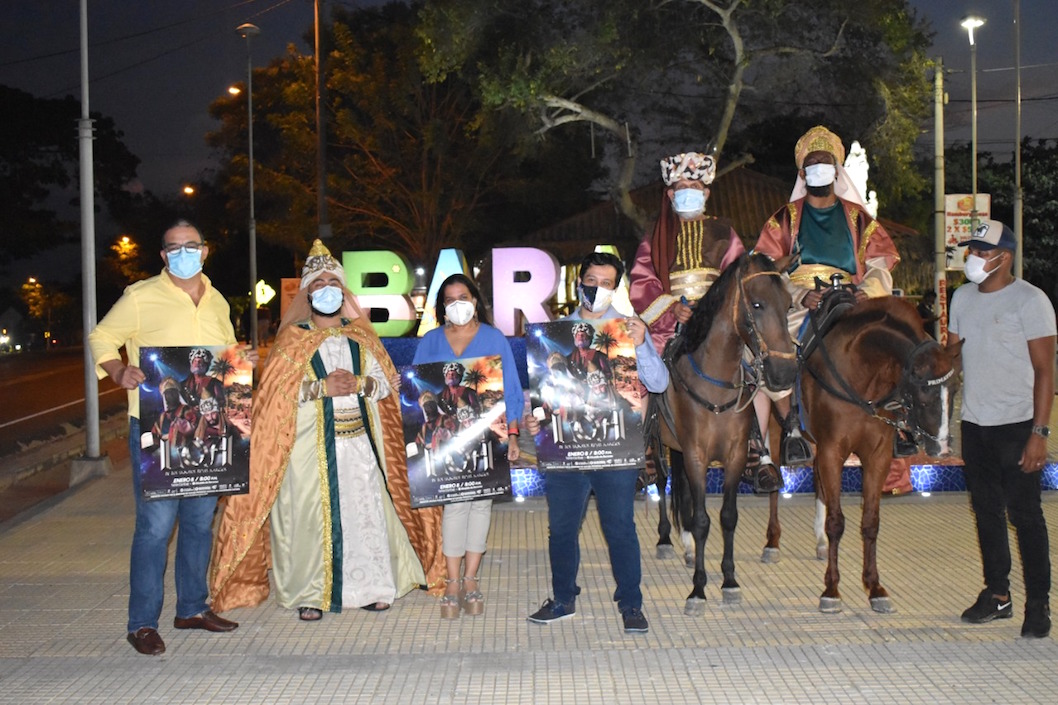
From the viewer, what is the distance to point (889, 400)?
6797mm

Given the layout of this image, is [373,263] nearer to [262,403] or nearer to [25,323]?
[262,403]

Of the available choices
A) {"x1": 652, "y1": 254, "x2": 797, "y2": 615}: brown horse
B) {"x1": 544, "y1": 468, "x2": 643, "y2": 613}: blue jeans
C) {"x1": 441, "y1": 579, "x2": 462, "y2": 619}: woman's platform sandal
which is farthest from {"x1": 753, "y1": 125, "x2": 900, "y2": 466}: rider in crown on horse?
{"x1": 441, "y1": 579, "x2": 462, "y2": 619}: woman's platform sandal

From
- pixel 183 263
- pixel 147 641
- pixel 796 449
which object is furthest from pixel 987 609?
pixel 183 263

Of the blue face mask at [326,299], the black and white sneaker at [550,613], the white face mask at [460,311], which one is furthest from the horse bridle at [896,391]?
the blue face mask at [326,299]

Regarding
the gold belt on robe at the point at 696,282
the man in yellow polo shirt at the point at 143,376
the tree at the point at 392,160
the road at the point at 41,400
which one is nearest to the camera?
the man in yellow polo shirt at the point at 143,376

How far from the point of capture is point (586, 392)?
6184 mm

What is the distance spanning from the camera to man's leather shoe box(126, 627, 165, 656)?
5.94 m

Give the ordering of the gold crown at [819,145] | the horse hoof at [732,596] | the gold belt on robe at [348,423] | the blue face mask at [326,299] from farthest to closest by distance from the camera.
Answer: the gold crown at [819,145] < the horse hoof at [732,596] < the gold belt on robe at [348,423] < the blue face mask at [326,299]

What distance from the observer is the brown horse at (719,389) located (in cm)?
654

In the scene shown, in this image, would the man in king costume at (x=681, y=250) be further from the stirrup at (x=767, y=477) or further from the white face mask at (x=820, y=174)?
the stirrup at (x=767, y=477)

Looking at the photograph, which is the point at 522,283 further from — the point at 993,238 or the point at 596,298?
the point at 993,238

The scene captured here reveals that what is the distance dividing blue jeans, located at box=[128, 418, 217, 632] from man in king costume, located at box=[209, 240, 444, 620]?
10.7 inches

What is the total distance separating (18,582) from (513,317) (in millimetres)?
7564

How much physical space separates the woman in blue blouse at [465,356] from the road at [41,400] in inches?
459
